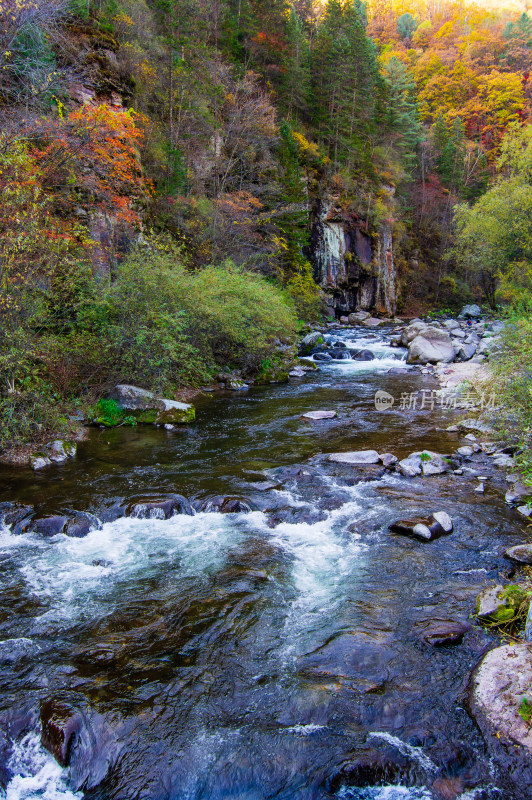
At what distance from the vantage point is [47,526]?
21.9ft

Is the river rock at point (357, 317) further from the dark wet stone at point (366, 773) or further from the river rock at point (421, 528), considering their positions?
the dark wet stone at point (366, 773)

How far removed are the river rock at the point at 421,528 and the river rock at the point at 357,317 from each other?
29255 millimetres

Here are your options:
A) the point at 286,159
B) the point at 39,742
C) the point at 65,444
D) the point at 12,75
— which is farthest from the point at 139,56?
the point at 39,742

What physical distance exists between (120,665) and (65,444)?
21.7 feet

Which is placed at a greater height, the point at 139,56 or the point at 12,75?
the point at 139,56

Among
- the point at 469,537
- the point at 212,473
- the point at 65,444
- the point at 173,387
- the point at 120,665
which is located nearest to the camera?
the point at 120,665

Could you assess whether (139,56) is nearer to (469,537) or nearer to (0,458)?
(0,458)

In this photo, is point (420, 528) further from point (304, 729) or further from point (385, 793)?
point (385, 793)

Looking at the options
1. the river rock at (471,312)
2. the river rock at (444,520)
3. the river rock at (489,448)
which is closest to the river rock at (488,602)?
the river rock at (444,520)

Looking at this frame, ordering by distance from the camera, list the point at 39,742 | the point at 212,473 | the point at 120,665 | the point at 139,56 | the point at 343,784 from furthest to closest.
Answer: the point at 139,56
the point at 212,473
the point at 120,665
the point at 39,742
the point at 343,784

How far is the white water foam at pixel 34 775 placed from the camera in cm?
312

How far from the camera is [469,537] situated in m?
6.32

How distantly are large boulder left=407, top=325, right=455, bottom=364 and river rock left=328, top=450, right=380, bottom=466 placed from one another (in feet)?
41.4

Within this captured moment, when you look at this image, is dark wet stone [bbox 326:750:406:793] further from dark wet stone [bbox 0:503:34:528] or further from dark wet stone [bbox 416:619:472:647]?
dark wet stone [bbox 0:503:34:528]
